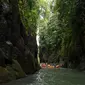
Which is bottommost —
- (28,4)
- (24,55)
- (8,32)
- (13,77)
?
(13,77)

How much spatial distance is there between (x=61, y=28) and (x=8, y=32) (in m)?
16.3

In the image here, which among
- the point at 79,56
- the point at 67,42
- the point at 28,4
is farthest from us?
the point at 67,42

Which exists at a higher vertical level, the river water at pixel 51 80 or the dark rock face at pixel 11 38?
the dark rock face at pixel 11 38

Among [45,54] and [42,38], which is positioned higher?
[42,38]

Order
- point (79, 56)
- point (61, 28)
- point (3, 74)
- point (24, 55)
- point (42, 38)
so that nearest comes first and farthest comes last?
point (3, 74) → point (24, 55) → point (79, 56) → point (61, 28) → point (42, 38)

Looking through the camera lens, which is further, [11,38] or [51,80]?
[11,38]

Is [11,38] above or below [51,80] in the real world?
above

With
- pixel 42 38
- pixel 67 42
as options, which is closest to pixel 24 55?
pixel 67 42

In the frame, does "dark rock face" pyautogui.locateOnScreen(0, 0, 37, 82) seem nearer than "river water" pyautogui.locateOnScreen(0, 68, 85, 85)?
No

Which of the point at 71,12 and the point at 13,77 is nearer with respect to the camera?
the point at 13,77

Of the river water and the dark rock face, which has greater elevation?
the dark rock face

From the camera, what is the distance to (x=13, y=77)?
10.9 m

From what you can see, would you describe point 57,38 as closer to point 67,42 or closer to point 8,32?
point 67,42

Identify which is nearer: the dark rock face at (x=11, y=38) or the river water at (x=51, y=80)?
the river water at (x=51, y=80)
